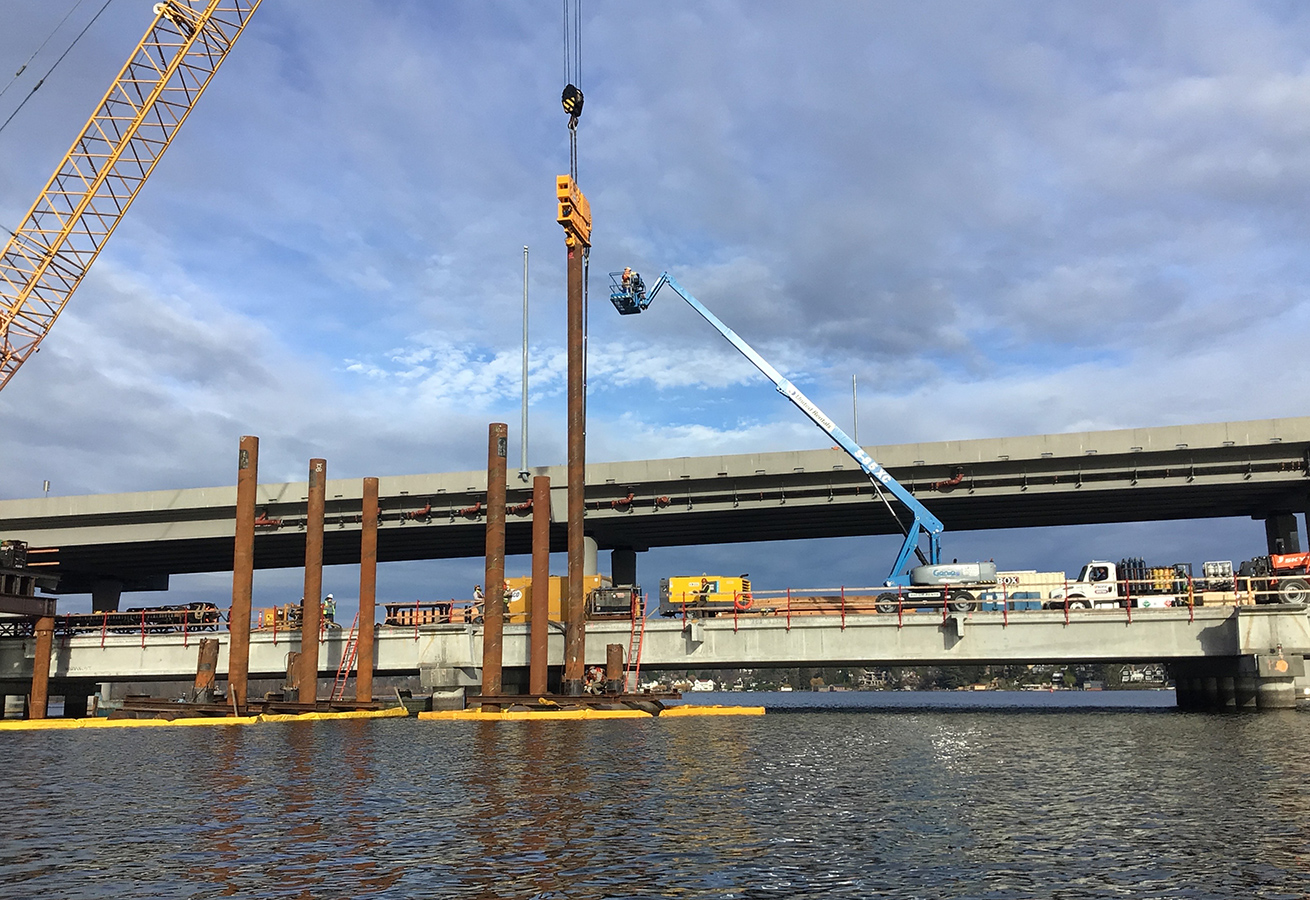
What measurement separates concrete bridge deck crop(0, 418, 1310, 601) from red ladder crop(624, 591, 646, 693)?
46.9 ft

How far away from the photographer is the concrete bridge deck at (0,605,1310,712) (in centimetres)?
4519

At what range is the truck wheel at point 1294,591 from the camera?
45.2m

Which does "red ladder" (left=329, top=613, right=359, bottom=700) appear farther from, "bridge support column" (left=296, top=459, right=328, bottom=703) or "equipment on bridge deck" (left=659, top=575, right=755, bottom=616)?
"equipment on bridge deck" (left=659, top=575, right=755, bottom=616)

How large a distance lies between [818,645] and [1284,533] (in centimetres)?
3560

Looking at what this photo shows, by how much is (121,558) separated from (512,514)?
3381 cm

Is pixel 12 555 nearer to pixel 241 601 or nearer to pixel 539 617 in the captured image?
pixel 241 601

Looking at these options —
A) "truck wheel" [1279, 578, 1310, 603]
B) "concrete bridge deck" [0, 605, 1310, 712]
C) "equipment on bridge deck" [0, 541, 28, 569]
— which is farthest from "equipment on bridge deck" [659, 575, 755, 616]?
"equipment on bridge deck" [0, 541, 28, 569]

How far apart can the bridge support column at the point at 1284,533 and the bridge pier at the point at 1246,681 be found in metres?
14.2

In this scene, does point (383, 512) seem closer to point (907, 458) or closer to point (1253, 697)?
point (907, 458)

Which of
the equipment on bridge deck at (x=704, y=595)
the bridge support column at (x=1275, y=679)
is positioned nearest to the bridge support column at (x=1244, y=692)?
the bridge support column at (x=1275, y=679)

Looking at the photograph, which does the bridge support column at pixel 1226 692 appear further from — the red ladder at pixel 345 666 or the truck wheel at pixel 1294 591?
the red ladder at pixel 345 666

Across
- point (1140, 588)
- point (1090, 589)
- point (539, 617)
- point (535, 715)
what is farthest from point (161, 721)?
point (1140, 588)

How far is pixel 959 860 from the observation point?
15492 mm

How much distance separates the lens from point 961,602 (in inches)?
1896
